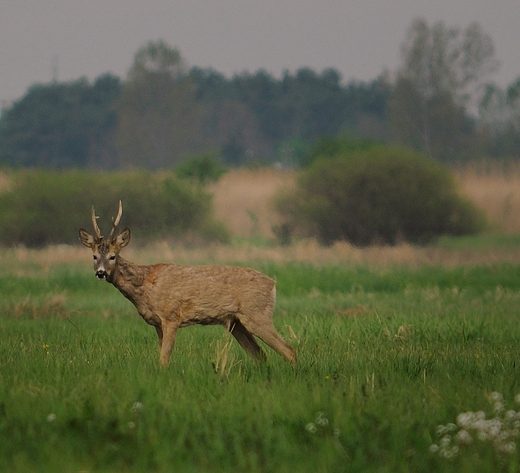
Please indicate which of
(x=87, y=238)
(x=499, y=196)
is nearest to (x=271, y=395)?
(x=87, y=238)

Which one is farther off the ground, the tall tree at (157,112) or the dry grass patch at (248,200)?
the tall tree at (157,112)

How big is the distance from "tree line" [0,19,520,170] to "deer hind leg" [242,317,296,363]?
40.7m

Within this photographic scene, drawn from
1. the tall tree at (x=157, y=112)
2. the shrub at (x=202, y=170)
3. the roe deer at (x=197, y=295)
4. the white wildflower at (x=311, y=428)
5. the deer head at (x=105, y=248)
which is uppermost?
the tall tree at (x=157, y=112)

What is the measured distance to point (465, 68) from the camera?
6228 centimetres

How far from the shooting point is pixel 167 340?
973cm

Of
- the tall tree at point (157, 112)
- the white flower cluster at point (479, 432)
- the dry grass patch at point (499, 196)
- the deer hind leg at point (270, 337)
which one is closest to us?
the white flower cluster at point (479, 432)

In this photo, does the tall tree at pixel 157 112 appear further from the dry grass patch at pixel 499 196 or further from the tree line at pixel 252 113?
the dry grass patch at pixel 499 196

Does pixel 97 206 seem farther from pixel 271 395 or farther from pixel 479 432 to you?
pixel 479 432

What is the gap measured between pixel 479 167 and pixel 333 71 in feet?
167

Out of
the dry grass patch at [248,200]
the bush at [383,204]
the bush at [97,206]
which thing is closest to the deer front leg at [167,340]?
the bush at [97,206]

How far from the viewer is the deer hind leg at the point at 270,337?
973 centimetres

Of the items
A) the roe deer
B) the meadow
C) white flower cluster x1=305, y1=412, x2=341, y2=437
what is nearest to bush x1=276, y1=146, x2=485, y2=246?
the meadow

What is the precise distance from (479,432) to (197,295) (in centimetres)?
415

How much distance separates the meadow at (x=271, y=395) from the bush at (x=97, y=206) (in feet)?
57.4
